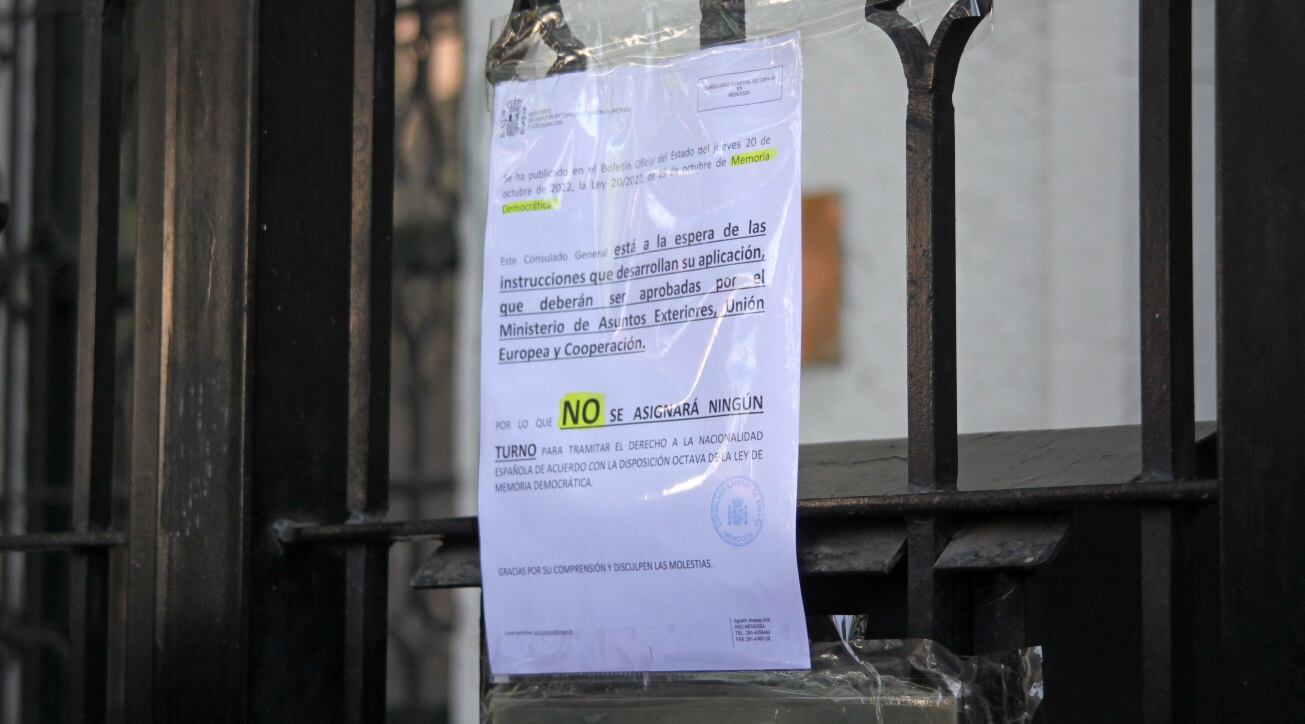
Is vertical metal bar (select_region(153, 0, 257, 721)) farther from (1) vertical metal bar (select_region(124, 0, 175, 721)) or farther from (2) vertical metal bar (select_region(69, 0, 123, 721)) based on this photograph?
(2) vertical metal bar (select_region(69, 0, 123, 721))

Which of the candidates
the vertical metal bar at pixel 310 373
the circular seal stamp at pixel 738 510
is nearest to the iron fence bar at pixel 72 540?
the vertical metal bar at pixel 310 373

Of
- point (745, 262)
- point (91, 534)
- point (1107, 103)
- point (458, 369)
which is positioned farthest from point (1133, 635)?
point (458, 369)

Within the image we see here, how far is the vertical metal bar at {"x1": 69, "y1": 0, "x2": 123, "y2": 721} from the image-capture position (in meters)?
1.38

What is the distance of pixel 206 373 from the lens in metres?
1.24

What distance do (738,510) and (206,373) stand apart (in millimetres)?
476

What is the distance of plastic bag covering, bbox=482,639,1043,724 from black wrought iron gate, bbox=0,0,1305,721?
3cm

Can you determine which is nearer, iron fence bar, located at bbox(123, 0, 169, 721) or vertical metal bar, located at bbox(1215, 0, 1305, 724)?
vertical metal bar, located at bbox(1215, 0, 1305, 724)

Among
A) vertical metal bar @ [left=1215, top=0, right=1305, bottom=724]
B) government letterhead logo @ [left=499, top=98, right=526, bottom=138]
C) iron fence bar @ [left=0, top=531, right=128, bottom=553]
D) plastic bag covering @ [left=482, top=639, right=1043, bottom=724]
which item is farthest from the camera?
iron fence bar @ [left=0, top=531, right=128, bottom=553]

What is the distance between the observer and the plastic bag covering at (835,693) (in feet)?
3.08

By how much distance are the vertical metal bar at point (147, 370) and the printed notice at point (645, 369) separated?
0.32 meters

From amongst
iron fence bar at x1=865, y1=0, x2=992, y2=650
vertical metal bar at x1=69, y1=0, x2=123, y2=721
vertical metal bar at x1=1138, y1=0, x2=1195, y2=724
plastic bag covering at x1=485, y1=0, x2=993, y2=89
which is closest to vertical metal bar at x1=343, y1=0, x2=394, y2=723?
plastic bag covering at x1=485, y1=0, x2=993, y2=89

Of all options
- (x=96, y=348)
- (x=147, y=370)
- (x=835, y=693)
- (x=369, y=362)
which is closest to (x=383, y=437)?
(x=369, y=362)

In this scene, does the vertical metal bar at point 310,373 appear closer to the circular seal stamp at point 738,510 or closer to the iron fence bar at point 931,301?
the circular seal stamp at point 738,510

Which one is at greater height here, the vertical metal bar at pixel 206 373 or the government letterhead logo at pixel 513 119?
the government letterhead logo at pixel 513 119
